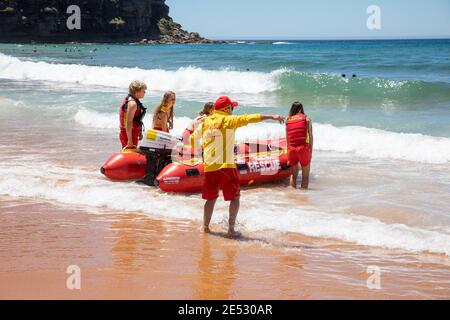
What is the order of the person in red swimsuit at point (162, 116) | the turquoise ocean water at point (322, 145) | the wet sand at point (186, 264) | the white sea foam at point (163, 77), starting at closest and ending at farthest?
1. the wet sand at point (186, 264)
2. the turquoise ocean water at point (322, 145)
3. the person in red swimsuit at point (162, 116)
4. the white sea foam at point (163, 77)

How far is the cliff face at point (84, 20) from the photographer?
274ft

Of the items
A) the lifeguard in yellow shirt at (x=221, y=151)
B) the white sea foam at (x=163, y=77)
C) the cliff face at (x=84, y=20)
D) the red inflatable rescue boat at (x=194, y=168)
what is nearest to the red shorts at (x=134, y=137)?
the red inflatable rescue boat at (x=194, y=168)

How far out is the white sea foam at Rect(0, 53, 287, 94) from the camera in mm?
21297

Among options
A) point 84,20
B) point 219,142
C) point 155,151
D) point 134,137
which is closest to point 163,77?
point 134,137

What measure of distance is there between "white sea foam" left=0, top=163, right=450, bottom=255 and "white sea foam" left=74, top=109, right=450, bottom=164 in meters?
3.42

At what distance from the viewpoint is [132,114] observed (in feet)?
24.2

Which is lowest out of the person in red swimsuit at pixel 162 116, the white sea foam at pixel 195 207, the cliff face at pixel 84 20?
the white sea foam at pixel 195 207

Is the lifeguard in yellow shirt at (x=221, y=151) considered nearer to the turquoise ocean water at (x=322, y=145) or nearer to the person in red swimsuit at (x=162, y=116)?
the turquoise ocean water at (x=322, y=145)

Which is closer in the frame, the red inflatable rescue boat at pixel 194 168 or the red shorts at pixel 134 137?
the red inflatable rescue boat at pixel 194 168

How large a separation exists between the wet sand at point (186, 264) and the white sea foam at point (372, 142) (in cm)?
496

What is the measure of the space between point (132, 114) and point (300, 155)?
227cm
